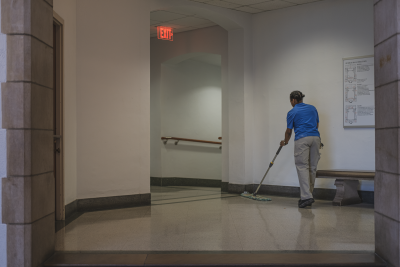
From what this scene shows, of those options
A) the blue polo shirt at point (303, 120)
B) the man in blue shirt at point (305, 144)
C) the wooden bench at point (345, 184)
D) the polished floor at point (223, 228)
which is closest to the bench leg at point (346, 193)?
the wooden bench at point (345, 184)

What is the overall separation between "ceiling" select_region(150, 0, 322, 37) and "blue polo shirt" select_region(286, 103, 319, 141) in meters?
1.70

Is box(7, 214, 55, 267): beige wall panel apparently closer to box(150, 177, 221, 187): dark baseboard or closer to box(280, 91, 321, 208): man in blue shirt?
box(280, 91, 321, 208): man in blue shirt

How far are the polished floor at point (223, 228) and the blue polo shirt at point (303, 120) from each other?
0.93 metres

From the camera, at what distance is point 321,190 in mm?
5855

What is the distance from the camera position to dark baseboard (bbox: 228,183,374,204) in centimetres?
552

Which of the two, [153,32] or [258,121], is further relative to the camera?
[153,32]

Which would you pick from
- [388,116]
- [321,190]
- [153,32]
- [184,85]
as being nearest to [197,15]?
[153,32]

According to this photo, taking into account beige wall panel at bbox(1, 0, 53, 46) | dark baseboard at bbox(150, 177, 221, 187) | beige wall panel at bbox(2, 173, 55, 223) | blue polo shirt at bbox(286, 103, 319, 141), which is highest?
beige wall panel at bbox(1, 0, 53, 46)

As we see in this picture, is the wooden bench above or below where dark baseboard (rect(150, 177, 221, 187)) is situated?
above

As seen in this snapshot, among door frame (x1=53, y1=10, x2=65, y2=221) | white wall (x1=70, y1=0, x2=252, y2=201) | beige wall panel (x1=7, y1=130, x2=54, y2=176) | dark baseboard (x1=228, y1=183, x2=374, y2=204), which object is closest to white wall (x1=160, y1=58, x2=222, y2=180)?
dark baseboard (x1=228, y1=183, x2=374, y2=204)

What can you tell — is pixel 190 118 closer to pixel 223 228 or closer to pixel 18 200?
pixel 223 228

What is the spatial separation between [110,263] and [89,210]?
224 cm

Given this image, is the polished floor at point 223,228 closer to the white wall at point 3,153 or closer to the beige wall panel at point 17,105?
the white wall at point 3,153

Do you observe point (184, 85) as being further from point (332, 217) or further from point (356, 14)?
point (332, 217)
